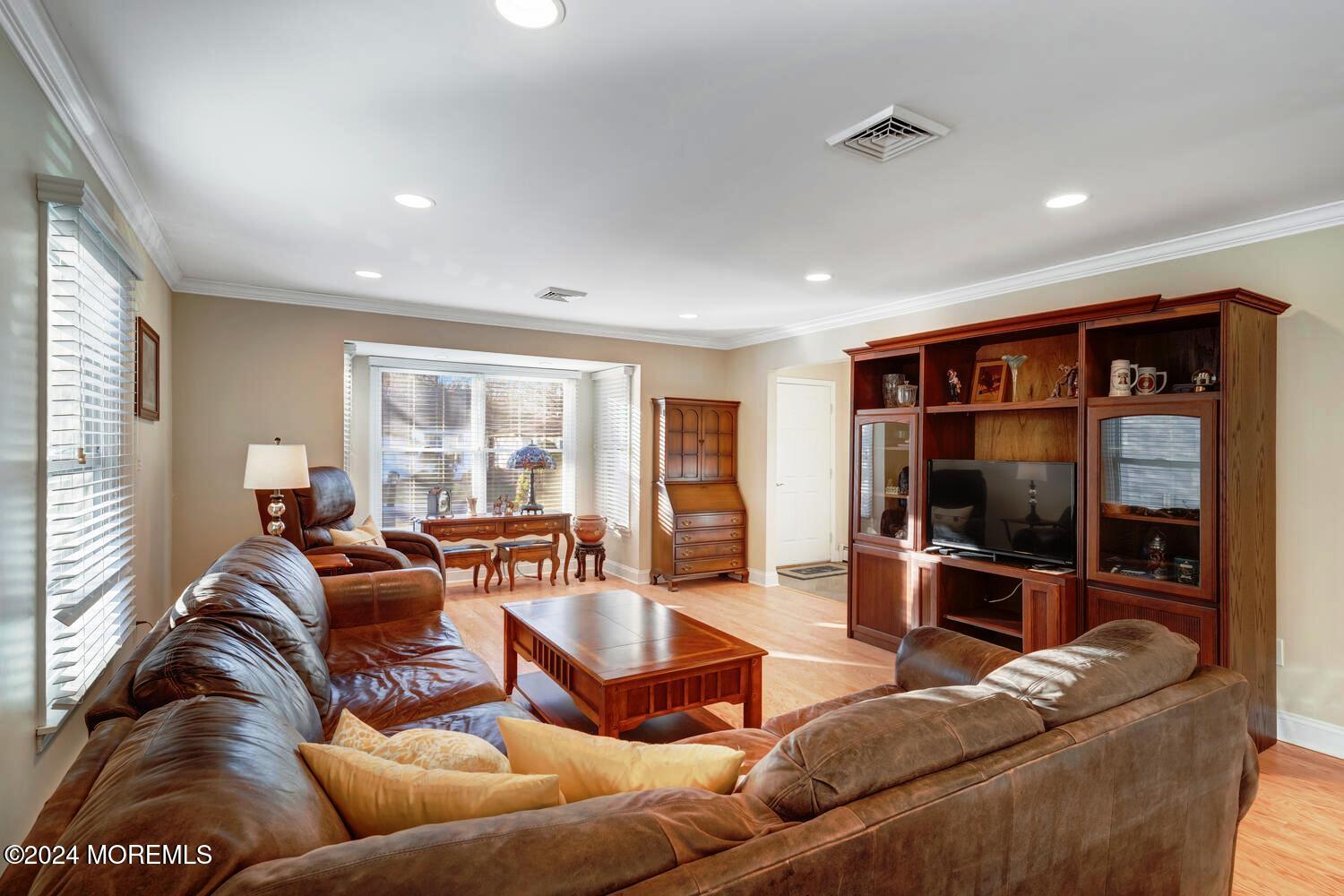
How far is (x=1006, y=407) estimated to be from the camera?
3.74 meters

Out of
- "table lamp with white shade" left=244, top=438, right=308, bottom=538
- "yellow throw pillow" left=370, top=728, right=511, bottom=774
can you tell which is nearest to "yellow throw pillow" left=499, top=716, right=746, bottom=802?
"yellow throw pillow" left=370, top=728, right=511, bottom=774

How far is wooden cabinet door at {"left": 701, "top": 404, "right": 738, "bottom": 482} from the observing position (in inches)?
253

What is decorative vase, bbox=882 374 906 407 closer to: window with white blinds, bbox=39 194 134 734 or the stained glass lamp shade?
the stained glass lamp shade

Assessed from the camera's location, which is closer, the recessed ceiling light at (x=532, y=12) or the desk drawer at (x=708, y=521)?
the recessed ceiling light at (x=532, y=12)

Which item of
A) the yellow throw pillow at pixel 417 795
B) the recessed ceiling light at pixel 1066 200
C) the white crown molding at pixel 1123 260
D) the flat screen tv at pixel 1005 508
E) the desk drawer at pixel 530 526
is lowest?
the desk drawer at pixel 530 526

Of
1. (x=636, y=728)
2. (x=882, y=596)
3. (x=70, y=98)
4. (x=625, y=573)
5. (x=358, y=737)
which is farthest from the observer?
(x=625, y=573)

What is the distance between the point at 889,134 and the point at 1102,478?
2145mm

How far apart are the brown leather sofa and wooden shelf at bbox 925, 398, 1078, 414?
3.16 meters

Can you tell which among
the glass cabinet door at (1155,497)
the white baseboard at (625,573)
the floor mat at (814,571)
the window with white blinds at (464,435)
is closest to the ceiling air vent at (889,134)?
the glass cabinet door at (1155,497)

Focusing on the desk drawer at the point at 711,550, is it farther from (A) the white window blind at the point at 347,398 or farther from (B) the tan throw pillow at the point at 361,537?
(A) the white window blind at the point at 347,398

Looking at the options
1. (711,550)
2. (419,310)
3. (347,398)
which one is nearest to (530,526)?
(711,550)

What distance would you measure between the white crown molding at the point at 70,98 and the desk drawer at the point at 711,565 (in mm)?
4471

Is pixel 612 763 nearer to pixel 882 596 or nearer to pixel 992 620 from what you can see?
pixel 992 620

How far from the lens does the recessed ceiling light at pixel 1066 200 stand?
2.78 metres
